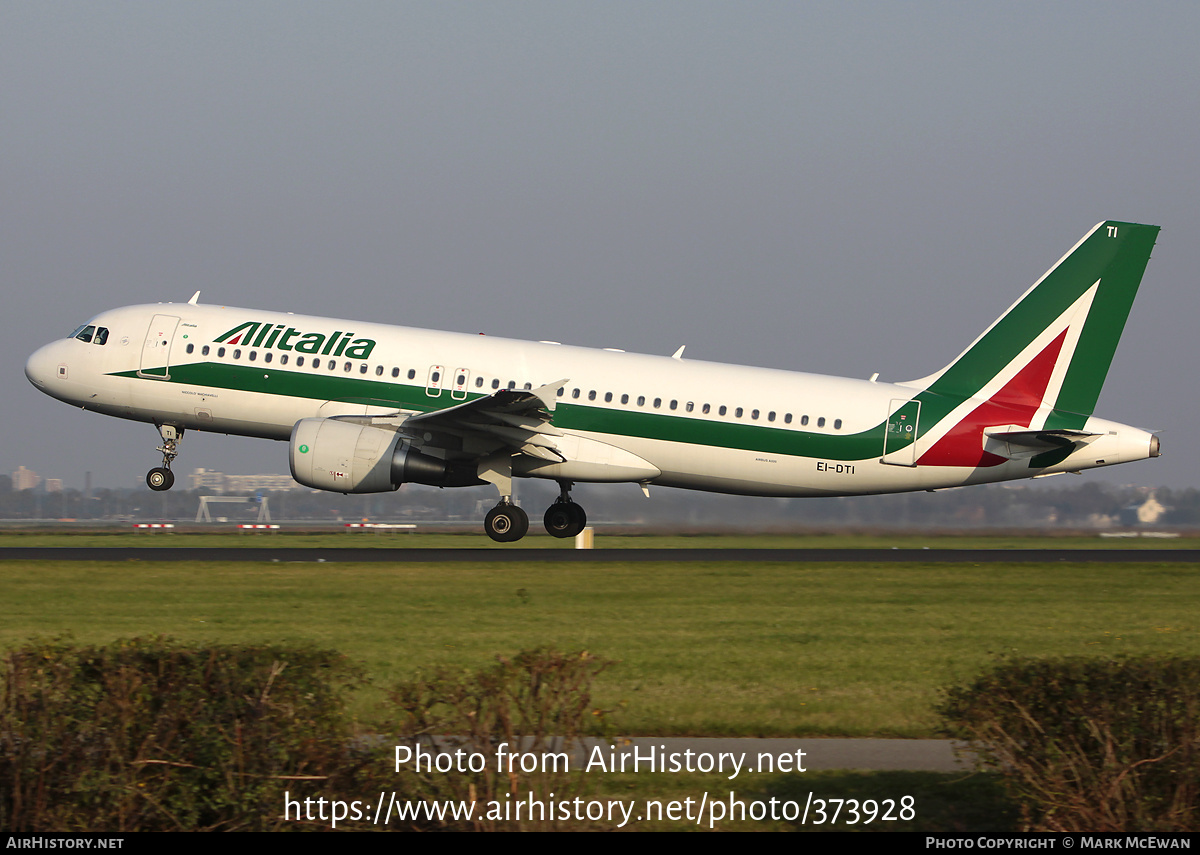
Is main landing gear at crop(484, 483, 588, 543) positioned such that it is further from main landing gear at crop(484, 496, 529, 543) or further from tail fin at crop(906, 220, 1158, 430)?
tail fin at crop(906, 220, 1158, 430)

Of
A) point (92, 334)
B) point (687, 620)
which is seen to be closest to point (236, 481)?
point (92, 334)

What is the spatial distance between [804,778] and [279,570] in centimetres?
1796

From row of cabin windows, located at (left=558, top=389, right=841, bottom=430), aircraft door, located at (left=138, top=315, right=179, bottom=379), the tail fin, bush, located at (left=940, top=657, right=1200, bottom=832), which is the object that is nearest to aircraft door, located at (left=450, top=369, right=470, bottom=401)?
row of cabin windows, located at (left=558, top=389, right=841, bottom=430)

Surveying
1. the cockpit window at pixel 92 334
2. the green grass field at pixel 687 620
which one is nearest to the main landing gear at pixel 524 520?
the green grass field at pixel 687 620

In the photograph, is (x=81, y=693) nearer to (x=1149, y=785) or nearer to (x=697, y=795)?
(x=697, y=795)

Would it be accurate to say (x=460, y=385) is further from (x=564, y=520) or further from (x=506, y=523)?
(x=564, y=520)

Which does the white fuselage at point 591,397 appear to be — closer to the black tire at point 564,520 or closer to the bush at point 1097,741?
the black tire at point 564,520

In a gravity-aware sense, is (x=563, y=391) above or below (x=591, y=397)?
above

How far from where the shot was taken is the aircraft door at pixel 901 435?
98.8 feet

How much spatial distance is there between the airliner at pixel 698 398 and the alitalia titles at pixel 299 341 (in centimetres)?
4

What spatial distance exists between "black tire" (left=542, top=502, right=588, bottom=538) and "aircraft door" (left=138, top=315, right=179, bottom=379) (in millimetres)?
10632

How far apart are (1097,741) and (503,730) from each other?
3.61 metres

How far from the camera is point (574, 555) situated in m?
30.6

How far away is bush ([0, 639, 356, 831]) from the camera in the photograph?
24.5 feet
